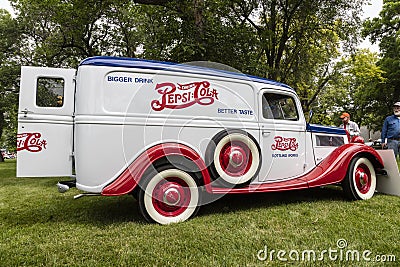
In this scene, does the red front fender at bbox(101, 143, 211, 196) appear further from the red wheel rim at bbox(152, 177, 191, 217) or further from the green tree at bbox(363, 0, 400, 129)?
the green tree at bbox(363, 0, 400, 129)

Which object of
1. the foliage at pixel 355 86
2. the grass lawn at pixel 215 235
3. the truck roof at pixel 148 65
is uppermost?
the foliage at pixel 355 86

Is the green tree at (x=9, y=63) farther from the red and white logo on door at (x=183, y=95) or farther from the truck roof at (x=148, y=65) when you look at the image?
the red and white logo on door at (x=183, y=95)

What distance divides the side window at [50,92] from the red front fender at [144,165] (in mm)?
1439

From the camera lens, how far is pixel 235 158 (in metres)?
4.43

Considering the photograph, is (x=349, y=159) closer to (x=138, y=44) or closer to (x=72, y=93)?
(x=72, y=93)

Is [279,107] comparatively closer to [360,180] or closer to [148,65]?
[360,180]

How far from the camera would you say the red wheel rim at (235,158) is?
4417 millimetres

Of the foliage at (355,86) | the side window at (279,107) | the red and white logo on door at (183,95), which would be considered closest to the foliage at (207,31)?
the foliage at (355,86)

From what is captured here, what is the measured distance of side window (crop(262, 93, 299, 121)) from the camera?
506 cm

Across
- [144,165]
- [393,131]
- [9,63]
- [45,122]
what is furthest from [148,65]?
[9,63]

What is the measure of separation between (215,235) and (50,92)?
10.0 ft

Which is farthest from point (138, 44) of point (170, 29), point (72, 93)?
point (72, 93)

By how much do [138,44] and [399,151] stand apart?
11.5 metres

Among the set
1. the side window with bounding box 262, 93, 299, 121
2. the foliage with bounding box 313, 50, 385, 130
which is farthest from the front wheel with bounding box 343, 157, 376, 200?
the foliage with bounding box 313, 50, 385, 130
